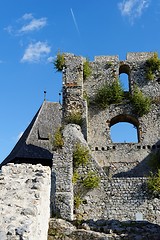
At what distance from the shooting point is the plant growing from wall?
1645 centimetres

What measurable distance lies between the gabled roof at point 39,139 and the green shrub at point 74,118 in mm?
2088

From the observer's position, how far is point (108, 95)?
15.9 m

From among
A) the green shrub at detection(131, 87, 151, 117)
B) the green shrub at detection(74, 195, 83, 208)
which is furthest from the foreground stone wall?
the green shrub at detection(131, 87, 151, 117)

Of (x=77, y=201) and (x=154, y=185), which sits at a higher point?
(x=154, y=185)

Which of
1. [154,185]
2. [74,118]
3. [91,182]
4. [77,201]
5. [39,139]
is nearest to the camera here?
[154,185]

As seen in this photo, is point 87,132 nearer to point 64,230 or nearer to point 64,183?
point 64,183

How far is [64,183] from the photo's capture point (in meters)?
11.7

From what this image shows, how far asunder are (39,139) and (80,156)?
5790mm

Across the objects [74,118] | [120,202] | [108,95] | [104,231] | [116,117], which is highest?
[108,95]

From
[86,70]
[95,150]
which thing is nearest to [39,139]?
[95,150]

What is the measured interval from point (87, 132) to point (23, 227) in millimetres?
10117

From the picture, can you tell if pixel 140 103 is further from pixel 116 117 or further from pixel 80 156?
pixel 80 156

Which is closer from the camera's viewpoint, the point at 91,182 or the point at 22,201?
the point at 22,201

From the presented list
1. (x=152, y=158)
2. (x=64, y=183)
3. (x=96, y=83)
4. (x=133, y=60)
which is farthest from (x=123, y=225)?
(x=133, y=60)
